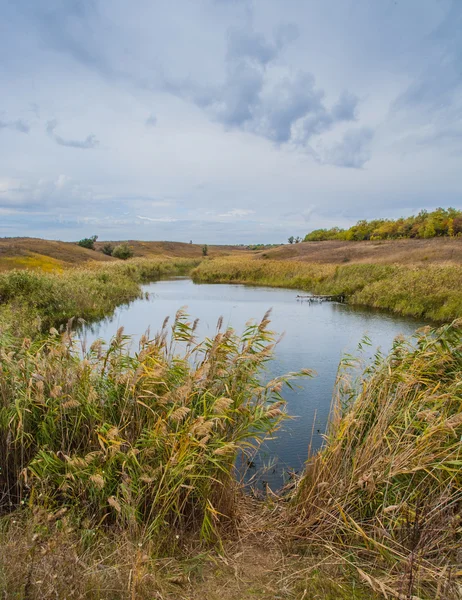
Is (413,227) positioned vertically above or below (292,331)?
above

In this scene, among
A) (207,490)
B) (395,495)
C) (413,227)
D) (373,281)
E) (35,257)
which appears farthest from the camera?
(413,227)

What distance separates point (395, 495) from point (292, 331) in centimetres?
1159

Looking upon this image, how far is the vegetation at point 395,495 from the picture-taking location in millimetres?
2957

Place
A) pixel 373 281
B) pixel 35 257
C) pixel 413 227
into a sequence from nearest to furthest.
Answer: pixel 373 281 → pixel 35 257 → pixel 413 227

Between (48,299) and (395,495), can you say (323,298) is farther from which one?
(395,495)

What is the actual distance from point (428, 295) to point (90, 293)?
50.8ft

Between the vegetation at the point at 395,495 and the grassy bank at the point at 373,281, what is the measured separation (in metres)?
13.2

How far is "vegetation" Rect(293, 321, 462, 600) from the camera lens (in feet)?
9.70

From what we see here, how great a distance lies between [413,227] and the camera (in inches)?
1991

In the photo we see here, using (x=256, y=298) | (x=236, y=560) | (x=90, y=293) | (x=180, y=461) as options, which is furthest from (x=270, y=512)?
(x=256, y=298)

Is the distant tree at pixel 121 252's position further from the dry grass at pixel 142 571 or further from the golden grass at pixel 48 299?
the dry grass at pixel 142 571

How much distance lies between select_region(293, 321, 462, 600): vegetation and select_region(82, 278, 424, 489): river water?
1149 mm

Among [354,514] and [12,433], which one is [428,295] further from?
[12,433]

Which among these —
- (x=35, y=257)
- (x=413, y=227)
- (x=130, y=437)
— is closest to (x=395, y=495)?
(x=130, y=437)
